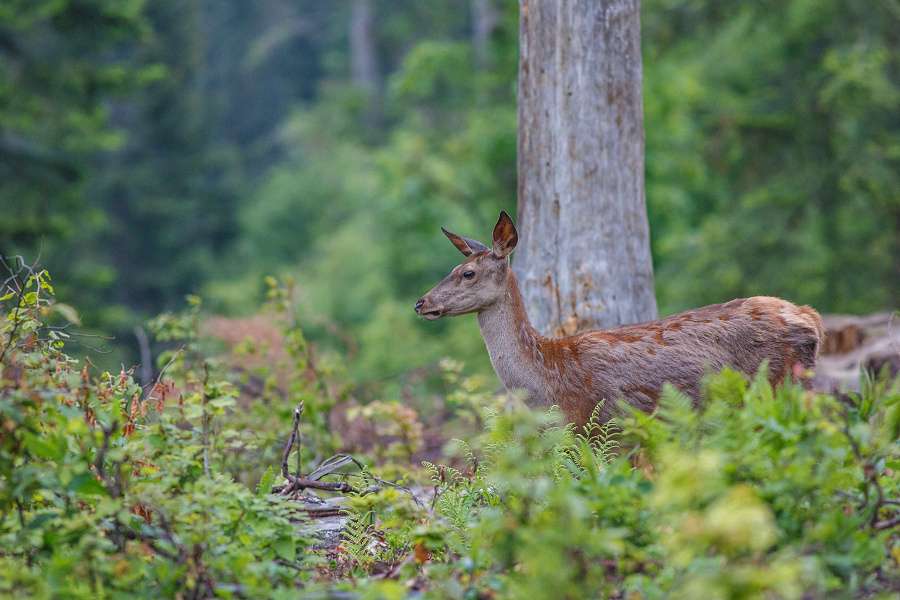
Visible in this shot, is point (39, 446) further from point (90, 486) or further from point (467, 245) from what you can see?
point (467, 245)

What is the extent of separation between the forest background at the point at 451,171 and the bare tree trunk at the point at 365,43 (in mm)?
6377

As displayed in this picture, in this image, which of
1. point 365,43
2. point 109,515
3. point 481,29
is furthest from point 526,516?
point 365,43

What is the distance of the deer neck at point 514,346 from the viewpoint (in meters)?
5.46

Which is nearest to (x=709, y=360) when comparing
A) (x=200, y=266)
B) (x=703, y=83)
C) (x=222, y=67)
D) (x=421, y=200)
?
(x=421, y=200)

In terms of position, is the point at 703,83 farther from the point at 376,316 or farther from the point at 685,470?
the point at 685,470

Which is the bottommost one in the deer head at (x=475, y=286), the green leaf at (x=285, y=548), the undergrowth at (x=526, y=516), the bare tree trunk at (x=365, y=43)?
the green leaf at (x=285, y=548)

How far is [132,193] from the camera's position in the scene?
29.4 metres

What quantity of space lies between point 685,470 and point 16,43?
51.7 feet

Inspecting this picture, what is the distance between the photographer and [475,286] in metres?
5.62

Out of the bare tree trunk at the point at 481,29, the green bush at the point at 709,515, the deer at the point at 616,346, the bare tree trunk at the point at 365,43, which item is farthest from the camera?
the bare tree trunk at the point at 365,43

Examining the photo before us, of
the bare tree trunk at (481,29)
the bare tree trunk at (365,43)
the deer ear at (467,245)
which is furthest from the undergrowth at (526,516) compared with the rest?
the bare tree trunk at (365,43)

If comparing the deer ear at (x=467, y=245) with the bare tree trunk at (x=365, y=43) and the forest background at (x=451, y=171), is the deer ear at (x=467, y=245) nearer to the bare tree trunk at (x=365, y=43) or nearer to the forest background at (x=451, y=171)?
the forest background at (x=451, y=171)

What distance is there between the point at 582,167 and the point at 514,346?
1.44 meters

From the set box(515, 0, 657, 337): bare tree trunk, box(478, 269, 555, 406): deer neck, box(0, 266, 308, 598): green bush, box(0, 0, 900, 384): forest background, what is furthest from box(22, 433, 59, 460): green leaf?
box(0, 0, 900, 384): forest background
